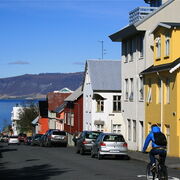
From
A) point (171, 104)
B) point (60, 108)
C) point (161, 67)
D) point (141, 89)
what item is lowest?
point (171, 104)

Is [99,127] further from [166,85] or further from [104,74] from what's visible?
[166,85]

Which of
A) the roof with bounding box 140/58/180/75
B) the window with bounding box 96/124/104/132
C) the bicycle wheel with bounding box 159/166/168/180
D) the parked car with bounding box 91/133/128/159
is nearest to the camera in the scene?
the bicycle wheel with bounding box 159/166/168/180

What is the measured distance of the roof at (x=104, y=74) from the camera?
55969mm

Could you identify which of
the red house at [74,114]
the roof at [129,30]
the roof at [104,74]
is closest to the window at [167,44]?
the roof at [129,30]

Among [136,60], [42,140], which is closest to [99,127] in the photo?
[42,140]

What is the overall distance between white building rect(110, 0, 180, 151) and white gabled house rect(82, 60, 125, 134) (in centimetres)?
1055

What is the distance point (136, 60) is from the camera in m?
39.1

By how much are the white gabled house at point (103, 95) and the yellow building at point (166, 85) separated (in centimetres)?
1755

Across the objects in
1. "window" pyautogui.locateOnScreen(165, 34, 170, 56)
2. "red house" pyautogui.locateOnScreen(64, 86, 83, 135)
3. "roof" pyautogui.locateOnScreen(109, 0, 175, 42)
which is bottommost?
"red house" pyautogui.locateOnScreen(64, 86, 83, 135)

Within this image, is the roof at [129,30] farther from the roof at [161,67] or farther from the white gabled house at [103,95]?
the white gabled house at [103,95]

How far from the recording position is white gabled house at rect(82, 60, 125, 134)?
5500 cm

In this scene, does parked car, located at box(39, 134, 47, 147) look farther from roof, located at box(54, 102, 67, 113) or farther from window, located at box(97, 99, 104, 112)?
roof, located at box(54, 102, 67, 113)

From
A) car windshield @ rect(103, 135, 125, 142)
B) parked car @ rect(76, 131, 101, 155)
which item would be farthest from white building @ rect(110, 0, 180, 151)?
car windshield @ rect(103, 135, 125, 142)

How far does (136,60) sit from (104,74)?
18.8 meters
